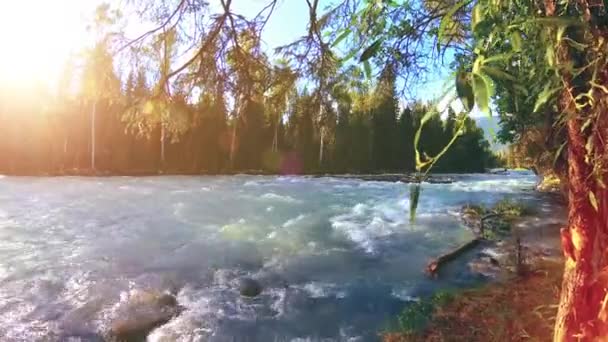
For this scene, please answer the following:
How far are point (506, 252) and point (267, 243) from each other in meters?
4.90

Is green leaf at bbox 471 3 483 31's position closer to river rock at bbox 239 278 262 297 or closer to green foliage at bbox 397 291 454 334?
green foliage at bbox 397 291 454 334

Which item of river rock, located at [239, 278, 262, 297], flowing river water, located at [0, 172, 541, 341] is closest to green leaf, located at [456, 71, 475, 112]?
flowing river water, located at [0, 172, 541, 341]

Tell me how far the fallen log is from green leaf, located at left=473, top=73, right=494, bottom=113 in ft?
25.1

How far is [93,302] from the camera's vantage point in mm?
6641

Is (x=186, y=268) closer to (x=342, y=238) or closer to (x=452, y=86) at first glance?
(x=342, y=238)

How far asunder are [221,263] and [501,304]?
195 inches

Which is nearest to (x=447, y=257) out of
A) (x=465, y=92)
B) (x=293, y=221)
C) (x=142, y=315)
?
(x=293, y=221)

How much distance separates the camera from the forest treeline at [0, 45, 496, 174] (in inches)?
97.1

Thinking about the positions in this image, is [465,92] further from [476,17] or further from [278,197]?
[278,197]

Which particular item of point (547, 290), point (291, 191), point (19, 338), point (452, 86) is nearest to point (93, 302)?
point (19, 338)

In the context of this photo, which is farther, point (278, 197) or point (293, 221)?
point (278, 197)

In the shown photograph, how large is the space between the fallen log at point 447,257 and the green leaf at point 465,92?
25.0ft

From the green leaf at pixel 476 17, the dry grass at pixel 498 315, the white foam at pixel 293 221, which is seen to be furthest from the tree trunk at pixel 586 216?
the white foam at pixel 293 221

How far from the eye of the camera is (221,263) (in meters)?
8.64
